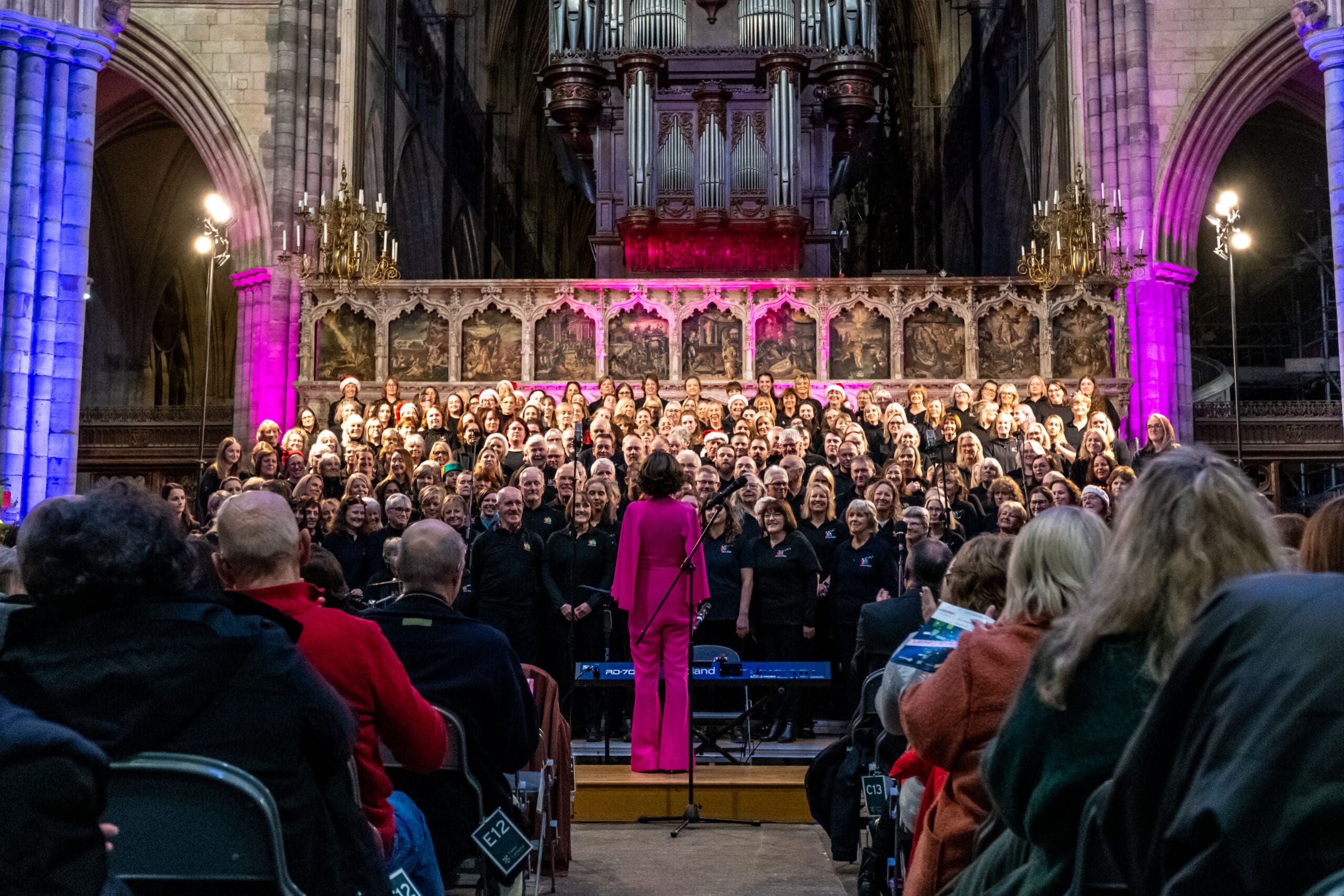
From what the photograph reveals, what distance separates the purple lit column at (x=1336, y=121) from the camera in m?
11.6

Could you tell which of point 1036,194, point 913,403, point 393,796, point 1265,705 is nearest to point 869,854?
point 393,796

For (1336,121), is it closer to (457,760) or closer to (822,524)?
(822,524)

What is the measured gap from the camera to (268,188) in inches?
688

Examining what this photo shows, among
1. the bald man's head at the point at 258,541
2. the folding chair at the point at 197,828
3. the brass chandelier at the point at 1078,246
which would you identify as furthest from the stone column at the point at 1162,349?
the folding chair at the point at 197,828

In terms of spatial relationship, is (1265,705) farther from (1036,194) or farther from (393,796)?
(1036,194)

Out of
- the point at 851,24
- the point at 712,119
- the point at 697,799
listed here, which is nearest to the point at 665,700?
the point at 697,799

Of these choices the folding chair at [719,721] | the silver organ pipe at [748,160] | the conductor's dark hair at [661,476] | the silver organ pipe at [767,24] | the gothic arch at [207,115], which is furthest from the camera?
the silver organ pipe at [767,24]

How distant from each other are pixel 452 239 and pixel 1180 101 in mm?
12669

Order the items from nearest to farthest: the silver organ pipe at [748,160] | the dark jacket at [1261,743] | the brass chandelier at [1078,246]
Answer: the dark jacket at [1261,743] < the brass chandelier at [1078,246] < the silver organ pipe at [748,160]

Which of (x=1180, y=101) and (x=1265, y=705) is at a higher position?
(x=1180, y=101)

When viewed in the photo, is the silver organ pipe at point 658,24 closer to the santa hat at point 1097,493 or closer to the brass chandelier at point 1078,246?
the brass chandelier at point 1078,246

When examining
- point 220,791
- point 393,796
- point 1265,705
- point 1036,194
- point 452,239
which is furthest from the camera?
point 452,239

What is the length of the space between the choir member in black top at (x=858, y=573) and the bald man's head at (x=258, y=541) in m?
5.40

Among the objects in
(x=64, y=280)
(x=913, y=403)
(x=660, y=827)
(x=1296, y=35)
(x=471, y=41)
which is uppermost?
(x=471, y=41)
